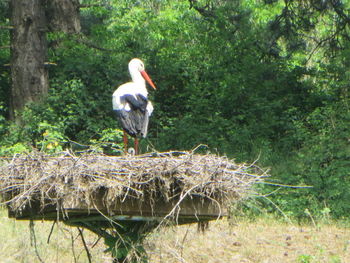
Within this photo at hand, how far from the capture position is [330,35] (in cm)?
1428

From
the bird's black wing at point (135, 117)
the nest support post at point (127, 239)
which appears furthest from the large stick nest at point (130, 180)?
the bird's black wing at point (135, 117)

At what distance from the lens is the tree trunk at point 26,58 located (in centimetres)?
1350

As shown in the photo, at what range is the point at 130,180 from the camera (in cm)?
403

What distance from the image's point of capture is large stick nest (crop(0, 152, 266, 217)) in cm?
402

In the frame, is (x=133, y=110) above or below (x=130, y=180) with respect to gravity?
above

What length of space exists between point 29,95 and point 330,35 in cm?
588

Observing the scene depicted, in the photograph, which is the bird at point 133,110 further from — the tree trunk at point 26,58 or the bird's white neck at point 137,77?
the tree trunk at point 26,58

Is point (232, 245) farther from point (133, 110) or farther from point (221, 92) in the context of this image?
point (221, 92)

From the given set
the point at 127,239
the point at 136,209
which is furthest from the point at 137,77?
the point at 136,209

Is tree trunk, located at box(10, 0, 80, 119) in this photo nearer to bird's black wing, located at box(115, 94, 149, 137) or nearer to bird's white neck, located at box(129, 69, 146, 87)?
bird's white neck, located at box(129, 69, 146, 87)

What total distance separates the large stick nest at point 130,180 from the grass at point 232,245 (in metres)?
2.53

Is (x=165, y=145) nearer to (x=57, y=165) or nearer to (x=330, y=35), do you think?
(x=330, y=35)

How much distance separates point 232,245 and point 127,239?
→ 327 centimetres

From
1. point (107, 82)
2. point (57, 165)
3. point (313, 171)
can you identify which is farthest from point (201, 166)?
point (107, 82)
